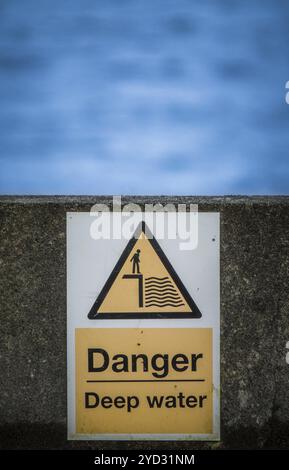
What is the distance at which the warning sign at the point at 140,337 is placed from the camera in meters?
3.66

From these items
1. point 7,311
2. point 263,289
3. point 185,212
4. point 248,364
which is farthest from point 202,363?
point 7,311

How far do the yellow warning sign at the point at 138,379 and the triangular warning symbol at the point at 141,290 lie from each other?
0.08 meters

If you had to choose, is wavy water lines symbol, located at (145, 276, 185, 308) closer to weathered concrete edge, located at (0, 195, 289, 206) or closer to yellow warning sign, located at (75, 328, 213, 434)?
yellow warning sign, located at (75, 328, 213, 434)

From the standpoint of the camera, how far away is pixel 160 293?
12.0ft

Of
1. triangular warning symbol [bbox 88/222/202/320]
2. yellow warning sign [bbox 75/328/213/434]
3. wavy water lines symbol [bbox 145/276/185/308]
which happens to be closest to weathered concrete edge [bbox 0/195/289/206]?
triangular warning symbol [bbox 88/222/202/320]

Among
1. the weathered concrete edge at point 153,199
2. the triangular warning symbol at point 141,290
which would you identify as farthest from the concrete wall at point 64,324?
the triangular warning symbol at point 141,290

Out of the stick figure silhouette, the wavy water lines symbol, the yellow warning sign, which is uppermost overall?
the stick figure silhouette

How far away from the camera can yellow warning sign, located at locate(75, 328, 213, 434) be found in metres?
3.67

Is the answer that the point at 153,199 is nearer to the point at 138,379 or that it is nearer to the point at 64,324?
the point at 64,324

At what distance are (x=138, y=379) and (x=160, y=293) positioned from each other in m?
0.42

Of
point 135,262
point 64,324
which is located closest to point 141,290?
point 135,262

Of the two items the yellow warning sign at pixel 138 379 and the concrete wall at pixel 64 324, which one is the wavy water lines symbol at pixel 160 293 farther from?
the concrete wall at pixel 64 324

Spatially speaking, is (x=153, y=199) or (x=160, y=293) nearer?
(x=160, y=293)

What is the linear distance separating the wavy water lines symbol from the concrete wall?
24cm
